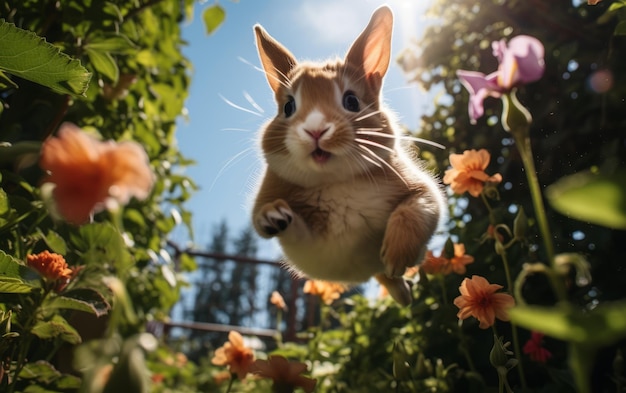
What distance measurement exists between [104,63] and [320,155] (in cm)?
76

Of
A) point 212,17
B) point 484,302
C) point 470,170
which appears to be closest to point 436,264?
point 470,170

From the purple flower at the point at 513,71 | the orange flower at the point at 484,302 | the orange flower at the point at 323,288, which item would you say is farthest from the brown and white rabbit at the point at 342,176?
the orange flower at the point at 323,288

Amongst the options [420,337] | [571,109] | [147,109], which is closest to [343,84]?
[420,337]

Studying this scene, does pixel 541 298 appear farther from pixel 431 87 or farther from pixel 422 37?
pixel 422 37

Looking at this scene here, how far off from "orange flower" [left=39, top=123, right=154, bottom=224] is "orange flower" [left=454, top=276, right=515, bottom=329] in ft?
2.20

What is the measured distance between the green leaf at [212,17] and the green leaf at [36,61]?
1.02m

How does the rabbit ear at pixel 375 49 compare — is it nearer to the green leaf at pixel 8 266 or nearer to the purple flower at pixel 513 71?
the purple flower at pixel 513 71

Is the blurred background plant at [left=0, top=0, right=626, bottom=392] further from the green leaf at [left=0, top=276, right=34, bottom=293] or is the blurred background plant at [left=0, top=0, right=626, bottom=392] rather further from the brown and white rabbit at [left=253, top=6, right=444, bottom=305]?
the brown and white rabbit at [left=253, top=6, right=444, bottom=305]

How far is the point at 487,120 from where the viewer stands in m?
1.96

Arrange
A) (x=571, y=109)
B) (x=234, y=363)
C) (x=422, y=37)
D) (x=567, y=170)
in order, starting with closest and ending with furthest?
1. (x=234, y=363)
2. (x=567, y=170)
3. (x=571, y=109)
4. (x=422, y=37)

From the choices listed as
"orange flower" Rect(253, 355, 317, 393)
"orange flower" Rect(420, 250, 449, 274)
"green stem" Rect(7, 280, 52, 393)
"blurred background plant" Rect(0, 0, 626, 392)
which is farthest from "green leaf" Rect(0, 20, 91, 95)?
"orange flower" Rect(420, 250, 449, 274)

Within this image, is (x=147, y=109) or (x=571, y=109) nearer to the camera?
(x=571, y=109)

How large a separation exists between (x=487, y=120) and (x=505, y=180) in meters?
0.32

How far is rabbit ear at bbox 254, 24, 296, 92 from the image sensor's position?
1.11 meters
